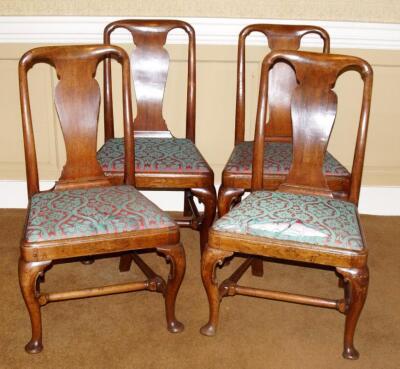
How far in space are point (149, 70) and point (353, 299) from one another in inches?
59.7

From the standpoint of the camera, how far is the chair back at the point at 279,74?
2.74 metres

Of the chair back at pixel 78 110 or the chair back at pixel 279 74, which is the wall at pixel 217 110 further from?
the chair back at pixel 78 110

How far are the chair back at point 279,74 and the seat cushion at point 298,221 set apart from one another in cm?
66

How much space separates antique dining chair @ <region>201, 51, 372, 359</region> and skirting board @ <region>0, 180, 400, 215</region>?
1023 mm

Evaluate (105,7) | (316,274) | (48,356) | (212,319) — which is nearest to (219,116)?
(105,7)

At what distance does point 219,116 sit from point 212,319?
134 centimetres

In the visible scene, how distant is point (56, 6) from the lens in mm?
2912

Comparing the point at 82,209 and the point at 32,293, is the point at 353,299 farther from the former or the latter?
the point at 32,293

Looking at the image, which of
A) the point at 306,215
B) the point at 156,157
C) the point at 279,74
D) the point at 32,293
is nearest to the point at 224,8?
the point at 279,74

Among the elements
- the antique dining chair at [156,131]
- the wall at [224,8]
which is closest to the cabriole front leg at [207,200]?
the antique dining chair at [156,131]

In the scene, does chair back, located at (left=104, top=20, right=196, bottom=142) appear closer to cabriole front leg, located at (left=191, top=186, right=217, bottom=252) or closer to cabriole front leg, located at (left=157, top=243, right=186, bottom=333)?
cabriole front leg, located at (left=191, top=186, right=217, bottom=252)

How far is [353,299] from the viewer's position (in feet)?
6.81

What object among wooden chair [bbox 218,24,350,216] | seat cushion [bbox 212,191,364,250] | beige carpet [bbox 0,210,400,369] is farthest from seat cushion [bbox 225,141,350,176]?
beige carpet [bbox 0,210,400,369]

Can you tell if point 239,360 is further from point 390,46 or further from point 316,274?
point 390,46
